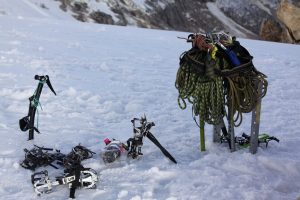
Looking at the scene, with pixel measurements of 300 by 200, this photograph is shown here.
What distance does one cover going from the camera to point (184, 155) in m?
6.25

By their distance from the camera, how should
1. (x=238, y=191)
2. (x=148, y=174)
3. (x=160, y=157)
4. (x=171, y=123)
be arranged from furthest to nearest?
1. (x=171, y=123)
2. (x=160, y=157)
3. (x=148, y=174)
4. (x=238, y=191)

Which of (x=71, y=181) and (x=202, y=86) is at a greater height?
(x=202, y=86)

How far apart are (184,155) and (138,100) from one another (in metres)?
3.84

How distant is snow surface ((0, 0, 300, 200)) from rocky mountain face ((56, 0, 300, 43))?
3064 cm

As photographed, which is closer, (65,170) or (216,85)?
(65,170)

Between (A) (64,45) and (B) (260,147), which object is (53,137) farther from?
(A) (64,45)

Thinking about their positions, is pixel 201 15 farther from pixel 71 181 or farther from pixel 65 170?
pixel 71 181

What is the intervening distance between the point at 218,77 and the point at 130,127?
2630mm

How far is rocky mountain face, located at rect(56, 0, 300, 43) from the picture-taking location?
150ft

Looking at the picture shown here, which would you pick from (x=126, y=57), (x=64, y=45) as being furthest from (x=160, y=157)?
(x=64, y=45)

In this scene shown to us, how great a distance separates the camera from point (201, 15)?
101625mm

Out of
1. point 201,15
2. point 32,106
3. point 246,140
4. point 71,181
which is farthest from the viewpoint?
point 201,15

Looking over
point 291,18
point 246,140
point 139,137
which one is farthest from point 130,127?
point 291,18

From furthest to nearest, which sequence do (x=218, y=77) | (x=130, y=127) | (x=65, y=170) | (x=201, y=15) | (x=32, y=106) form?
1. (x=201, y=15)
2. (x=130, y=127)
3. (x=32, y=106)
4. (x=218, y=77)
5. (x=65, y=170)
